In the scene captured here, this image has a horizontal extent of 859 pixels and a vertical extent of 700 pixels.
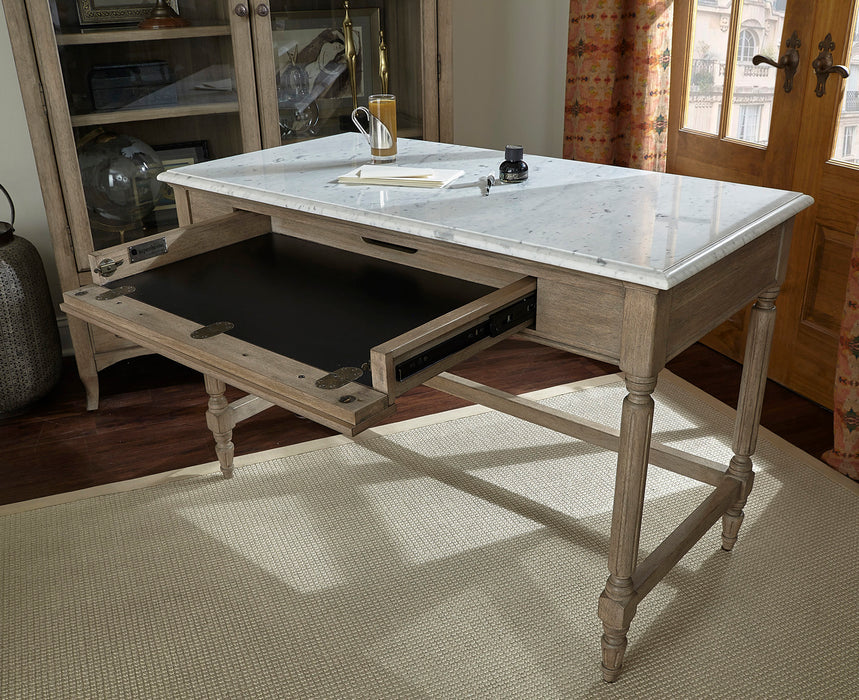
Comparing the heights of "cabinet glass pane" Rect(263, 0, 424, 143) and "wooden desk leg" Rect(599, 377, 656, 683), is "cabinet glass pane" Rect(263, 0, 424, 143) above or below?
above

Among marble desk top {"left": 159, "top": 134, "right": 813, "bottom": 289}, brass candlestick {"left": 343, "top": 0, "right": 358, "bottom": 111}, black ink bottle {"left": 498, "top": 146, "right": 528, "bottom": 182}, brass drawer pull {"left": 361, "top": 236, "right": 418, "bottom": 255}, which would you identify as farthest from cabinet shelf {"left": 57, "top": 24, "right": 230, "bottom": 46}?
black ink bottle {"left": 498, "top": 146, "right": 528, "bottom": 182}

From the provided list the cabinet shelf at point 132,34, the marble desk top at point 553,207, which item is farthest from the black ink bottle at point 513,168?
the cabinet shelf at point 132,34

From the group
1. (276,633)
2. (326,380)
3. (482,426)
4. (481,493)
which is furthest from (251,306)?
(482,426)

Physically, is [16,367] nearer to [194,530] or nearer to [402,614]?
[194,530]

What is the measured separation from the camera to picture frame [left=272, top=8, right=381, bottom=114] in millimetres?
2627

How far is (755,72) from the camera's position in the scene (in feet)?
8.49

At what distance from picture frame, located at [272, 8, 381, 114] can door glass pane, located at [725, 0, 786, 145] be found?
3.87ft

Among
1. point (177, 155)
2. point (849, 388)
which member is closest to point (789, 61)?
point (849, 388)

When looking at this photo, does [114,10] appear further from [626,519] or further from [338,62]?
[626,519]

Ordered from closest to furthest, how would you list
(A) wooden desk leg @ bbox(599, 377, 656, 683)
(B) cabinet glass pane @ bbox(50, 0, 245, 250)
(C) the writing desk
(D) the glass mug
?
(C) the writing desk → (A) wooden desk leg @ bbox(599, 377, 656, 683) → (D) the glass mug → (B) cabinet glass pane @ bbox(50, 0, 245, 250)

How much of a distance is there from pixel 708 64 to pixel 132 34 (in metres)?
1.88

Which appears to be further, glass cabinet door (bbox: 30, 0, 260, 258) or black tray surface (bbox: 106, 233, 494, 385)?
→ glass cabinet door (bbox: 30, 0, 260, 258)

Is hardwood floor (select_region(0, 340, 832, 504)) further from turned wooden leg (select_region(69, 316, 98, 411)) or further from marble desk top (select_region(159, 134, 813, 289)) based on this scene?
marble desk top (select_region(159, 134, 813, 289))

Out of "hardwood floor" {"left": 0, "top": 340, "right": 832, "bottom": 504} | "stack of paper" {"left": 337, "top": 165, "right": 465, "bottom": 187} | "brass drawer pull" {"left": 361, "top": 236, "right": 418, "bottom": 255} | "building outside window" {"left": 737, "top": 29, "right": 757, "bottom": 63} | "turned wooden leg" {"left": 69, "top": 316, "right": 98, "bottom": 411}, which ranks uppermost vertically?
"building outside window" {"left": 737, "top": 29, "right": 757, "bottom": 63}
